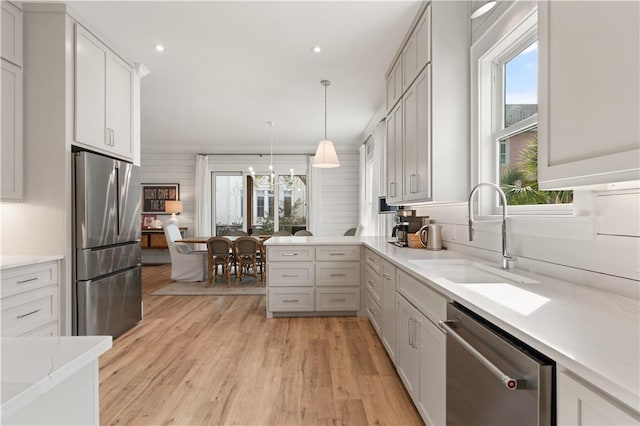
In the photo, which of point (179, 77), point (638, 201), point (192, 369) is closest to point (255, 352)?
point (192, 369)

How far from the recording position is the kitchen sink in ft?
5.60

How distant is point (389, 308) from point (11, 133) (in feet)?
10.4

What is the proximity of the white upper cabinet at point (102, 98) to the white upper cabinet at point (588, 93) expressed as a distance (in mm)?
3239

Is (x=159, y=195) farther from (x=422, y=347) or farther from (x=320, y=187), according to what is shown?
(x=422, y=347)

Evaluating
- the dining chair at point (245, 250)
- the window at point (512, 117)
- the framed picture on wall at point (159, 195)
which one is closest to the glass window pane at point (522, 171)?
the window at point (512, 117)

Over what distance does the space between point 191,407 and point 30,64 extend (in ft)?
9.36

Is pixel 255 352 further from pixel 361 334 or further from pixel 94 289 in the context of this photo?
pixel 94 289

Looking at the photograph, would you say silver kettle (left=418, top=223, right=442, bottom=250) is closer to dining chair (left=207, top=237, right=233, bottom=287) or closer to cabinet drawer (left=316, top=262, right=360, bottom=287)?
cabinet drawer (left=316, top=262, right=360, bottom=287)

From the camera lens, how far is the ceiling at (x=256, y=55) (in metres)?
2.73

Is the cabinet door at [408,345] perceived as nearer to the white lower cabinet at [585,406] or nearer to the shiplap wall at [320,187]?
the white lower cabinet at [585,406]

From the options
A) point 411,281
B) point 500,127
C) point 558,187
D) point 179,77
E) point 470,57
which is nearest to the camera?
point 558,187

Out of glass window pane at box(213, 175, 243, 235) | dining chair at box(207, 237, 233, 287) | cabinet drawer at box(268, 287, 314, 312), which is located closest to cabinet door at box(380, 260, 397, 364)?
cabinet drawer at box(268, 287, 314, 312)

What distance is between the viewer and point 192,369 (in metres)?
2.61

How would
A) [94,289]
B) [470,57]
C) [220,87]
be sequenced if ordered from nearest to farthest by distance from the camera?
[470,57] → [94,289] → [220,87]
